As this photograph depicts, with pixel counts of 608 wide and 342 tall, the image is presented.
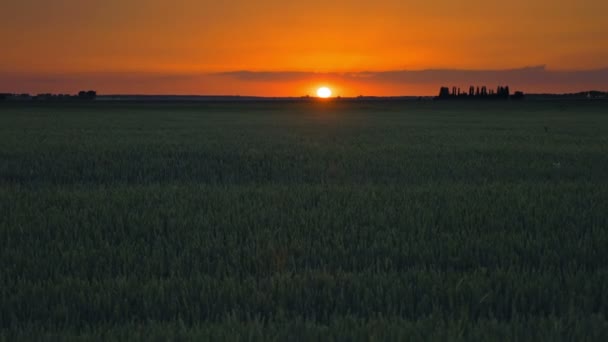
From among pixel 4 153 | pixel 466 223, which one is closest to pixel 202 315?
pixel 466 223

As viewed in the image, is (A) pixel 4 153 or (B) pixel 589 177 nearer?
(B) pixel 589 177

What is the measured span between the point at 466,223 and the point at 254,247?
7.93 ft

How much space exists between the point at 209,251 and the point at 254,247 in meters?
0.38

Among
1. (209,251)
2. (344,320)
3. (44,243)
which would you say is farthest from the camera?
(44,243)

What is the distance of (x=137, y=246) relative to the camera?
4.50 metres

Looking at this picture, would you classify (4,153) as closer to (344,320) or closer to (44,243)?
(44,243)

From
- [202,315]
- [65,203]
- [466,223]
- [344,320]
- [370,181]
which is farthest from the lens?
[370,181]

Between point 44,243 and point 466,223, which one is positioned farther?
point 466,223

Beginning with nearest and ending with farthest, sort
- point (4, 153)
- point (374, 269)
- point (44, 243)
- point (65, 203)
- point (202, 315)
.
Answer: point (202, 315)
point (374, 269)
point (44, 243)
point (65, 203)
point (4, 153)

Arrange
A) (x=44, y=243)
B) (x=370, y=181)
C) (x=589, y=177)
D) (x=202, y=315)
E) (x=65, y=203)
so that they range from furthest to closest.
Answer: (x=589, y=177)
(x=370, y=181)
(x=65, y=203)
(x=44, y=243)
(x=202, y=315)

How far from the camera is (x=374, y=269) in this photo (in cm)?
387

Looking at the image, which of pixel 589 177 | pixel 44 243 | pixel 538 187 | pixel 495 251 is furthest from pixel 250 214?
pixel 589 177

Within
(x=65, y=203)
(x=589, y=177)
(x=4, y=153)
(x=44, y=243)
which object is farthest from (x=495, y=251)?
(x=4, y=153)

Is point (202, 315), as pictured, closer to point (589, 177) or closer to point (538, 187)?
point (538, 187)
